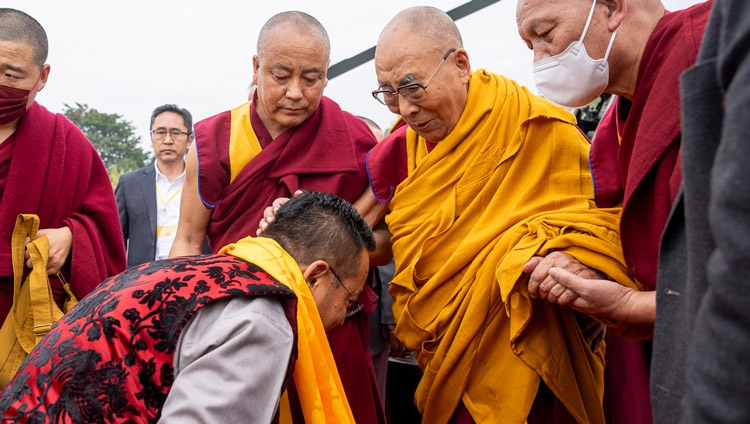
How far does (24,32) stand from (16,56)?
120 millimetres

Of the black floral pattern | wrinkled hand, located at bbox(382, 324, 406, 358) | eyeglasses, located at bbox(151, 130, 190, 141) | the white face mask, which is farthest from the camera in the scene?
eyeglasses, located at bbox(151, 130, 190, 141)

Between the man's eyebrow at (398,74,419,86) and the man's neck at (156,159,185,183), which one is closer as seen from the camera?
the man's eyebrow at (398,74,419,86)

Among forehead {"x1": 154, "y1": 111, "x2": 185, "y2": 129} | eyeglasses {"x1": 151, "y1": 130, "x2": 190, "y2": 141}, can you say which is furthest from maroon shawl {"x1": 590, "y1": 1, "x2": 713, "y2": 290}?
forehead {"x1": 154, "y1": 111, "x2": 185, "y2": 129}

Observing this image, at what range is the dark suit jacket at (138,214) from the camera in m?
5.22

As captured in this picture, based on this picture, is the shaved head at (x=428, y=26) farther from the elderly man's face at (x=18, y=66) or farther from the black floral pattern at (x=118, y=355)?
the elderly man's face at (x=18, y=66)

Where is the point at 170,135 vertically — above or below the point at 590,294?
above

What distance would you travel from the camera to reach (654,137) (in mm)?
1778

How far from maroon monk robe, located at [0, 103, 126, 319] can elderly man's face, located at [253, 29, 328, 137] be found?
927mm

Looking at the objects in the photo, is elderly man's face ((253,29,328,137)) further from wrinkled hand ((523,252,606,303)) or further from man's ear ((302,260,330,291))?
wrinkled hand ((523,252,606,303))

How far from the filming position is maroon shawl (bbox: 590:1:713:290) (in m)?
1.76

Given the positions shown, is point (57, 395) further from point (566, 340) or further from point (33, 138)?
point (33, 138)

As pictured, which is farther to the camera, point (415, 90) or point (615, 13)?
point (415, 90)

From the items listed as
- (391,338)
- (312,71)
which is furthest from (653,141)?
(391,338)

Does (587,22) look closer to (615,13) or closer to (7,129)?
(615,13)
